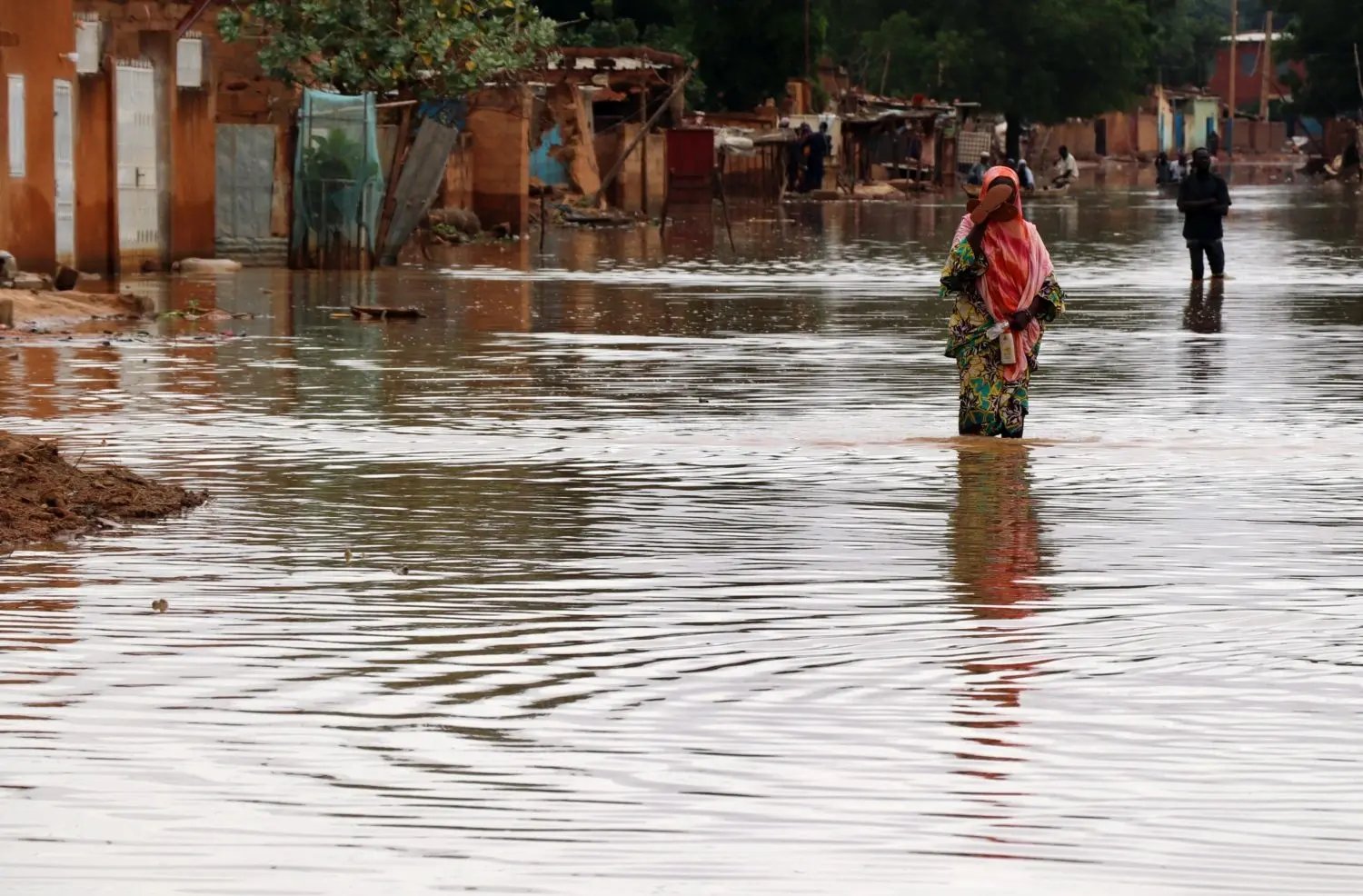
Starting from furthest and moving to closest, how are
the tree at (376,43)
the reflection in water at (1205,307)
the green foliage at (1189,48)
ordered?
the green foliage at (1189,48)
the tree at (376,43)
the reflection in water at (1205,307)

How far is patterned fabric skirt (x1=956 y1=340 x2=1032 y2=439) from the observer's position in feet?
41.2

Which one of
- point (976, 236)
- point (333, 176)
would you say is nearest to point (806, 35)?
point (333, 176)

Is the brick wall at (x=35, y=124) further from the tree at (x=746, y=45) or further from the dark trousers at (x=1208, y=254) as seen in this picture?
the tree at (x=746, y=45)

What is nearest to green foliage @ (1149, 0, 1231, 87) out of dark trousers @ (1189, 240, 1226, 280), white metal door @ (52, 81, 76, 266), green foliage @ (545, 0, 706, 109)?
green foliage @ (545, 0, 706, 109)

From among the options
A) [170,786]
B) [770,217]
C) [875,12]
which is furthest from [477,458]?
[875,12]

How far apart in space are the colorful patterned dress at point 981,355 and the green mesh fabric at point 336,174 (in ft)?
52.5

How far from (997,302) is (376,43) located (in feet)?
60.9

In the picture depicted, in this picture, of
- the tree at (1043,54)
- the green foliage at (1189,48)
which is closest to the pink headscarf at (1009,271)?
the tree at (1043,54)

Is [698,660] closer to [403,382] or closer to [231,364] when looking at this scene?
[403,382]

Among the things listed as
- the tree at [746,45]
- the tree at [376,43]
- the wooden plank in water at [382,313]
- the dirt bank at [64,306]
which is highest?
the tree at [746,45]

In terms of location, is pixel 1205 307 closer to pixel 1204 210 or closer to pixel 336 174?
pixel 1204 210

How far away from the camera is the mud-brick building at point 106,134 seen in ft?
78.5

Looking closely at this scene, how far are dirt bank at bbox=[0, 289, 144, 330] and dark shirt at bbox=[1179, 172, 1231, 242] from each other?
1056cm

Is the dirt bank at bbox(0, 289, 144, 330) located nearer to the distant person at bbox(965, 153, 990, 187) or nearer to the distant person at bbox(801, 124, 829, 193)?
the distant person at bbox(965, 153, 990, 187)
